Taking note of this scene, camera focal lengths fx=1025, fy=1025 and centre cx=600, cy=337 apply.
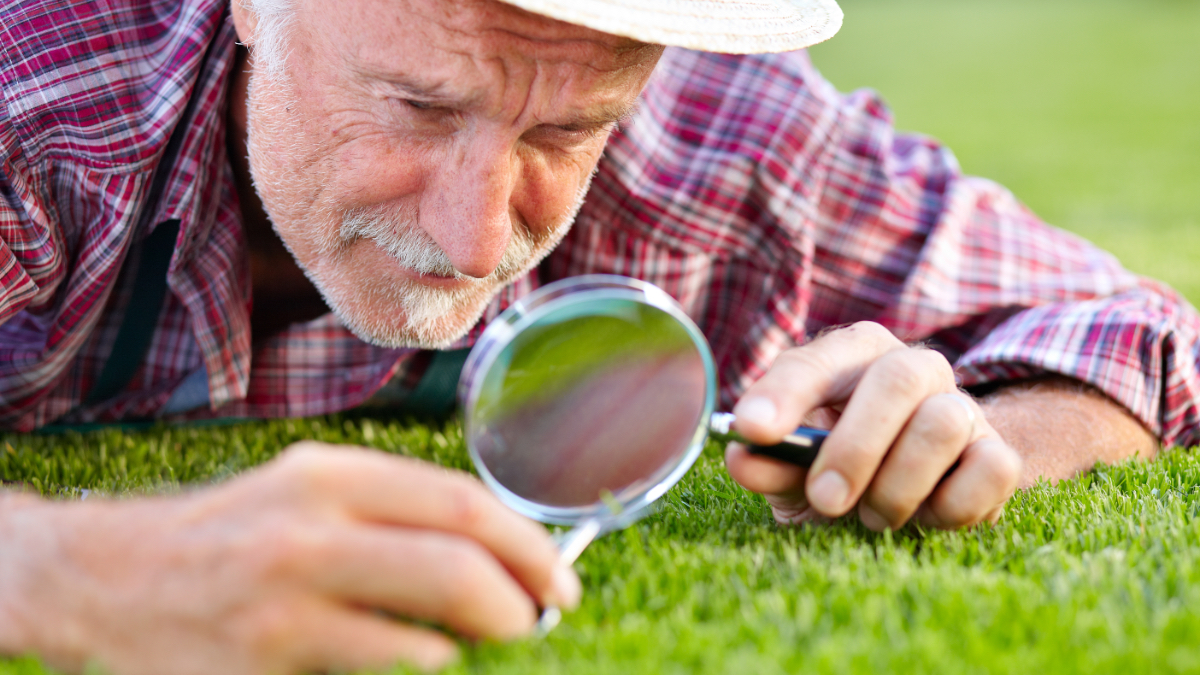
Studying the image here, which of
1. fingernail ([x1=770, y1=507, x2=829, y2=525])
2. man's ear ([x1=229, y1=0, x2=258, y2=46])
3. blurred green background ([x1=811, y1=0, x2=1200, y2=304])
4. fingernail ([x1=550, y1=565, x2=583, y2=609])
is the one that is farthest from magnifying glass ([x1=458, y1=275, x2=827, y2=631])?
blurred green background ([x1=811, y1=0, x2=1200, y2=304])

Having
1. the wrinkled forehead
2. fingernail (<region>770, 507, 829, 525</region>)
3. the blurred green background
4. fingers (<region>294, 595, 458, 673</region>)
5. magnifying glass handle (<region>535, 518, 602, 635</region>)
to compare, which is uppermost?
the wrinkled forehead

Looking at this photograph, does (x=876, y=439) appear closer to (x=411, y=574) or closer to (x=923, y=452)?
(x=923, y=452)

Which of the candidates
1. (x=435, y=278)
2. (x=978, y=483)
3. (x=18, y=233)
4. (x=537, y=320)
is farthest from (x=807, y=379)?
(x=18, y=233)

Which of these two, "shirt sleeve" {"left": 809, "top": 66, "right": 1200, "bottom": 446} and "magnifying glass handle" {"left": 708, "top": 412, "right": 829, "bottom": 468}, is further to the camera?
"shirt sleeve" {"left": 809, "top": 66, "right": 1200, "bottom": 446}

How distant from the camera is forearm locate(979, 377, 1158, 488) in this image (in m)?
2.57

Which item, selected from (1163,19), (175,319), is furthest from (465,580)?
(1163,19)

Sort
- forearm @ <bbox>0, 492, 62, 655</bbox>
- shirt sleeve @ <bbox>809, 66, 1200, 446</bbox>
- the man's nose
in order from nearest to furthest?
forearm @ <bbox>0, 492, 62, 655</bbox> → the man's nose → shirt sleeve @ <bbox>809, 66, 1200, 446</bbox>

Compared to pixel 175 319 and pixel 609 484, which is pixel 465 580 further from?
pixel 175 319

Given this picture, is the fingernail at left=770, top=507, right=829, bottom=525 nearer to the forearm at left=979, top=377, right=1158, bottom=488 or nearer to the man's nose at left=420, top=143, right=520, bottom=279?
the forearm at left=979, top=377, right=1158, bottom=488

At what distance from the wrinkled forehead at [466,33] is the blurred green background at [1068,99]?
163 inches

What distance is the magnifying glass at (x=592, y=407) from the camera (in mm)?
1625

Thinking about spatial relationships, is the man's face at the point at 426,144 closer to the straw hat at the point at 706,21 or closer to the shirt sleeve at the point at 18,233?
the straw hat at the point at 706,21

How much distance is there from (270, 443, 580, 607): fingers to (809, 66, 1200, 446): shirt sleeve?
7.05 ft

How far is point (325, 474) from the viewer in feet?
4.44
